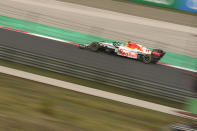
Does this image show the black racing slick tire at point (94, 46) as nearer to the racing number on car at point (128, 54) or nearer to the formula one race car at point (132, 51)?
the formula one race car at point (132, 51)

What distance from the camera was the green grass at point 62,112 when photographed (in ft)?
17.3

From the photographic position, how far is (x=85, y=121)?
6133mm

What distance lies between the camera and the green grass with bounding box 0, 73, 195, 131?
5266 millimetres

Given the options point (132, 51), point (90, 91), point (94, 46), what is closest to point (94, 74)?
point (90, 91)

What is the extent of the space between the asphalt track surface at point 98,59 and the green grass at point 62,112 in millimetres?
3548

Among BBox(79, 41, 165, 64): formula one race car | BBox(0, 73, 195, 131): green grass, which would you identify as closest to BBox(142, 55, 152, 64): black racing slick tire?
BBox(79, 41, 165, 64): formula one race car

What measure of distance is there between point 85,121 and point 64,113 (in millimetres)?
Answer: 557

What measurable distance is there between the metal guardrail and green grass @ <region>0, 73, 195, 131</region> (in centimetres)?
155

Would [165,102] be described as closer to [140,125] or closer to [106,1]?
[140,125]

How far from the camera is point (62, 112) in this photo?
256 inches

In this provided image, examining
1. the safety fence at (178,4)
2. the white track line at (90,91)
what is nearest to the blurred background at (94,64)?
the safety fence at (178,4)

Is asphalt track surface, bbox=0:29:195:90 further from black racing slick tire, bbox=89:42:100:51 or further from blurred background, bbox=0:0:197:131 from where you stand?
black racing slick tire, bbox=89:42:100:51

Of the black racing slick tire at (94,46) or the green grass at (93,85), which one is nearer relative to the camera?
the green grass at (93,85)

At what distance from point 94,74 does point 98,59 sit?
2.92 m
